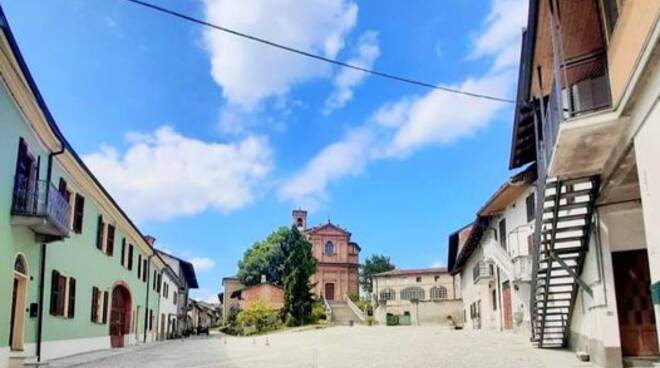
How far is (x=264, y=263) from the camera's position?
65.4 metres

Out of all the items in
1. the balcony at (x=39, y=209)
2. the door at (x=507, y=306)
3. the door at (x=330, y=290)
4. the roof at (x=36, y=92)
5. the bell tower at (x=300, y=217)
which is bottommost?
the door at (x=507, y=306)

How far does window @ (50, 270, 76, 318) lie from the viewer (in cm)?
1612

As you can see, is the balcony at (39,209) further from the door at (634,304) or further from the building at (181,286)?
the building at (181,286)

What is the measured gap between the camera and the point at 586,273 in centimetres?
1259

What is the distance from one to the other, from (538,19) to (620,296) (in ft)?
20.1

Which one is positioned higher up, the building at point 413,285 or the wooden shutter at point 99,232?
the wooden shutter at point 99,232

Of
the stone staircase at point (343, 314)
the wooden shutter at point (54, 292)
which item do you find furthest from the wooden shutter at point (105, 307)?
the stone staircase at point (343, 314)

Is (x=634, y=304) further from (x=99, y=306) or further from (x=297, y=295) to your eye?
(x=297, y=295)

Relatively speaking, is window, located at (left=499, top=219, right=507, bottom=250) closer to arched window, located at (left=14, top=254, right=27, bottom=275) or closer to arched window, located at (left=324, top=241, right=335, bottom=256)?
arched window, located at (left=14, top=254, right=27, bottom=275)

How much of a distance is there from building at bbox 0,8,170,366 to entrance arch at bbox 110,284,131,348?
13.0 inches

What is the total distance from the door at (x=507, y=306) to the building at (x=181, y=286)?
26.5 metres

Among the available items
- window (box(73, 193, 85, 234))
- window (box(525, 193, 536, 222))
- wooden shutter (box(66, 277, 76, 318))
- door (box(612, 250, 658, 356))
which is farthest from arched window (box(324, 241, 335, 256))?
door (box(612, 250, 658, 356))

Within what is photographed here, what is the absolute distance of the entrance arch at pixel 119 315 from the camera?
81.1 feet

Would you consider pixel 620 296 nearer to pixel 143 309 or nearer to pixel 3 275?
pixel 3 275
